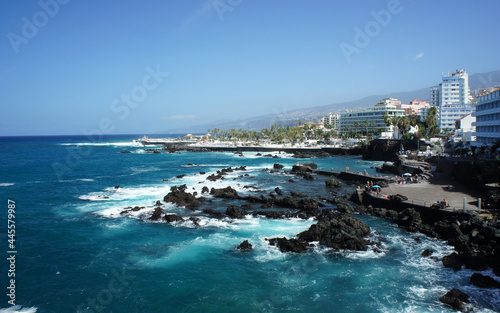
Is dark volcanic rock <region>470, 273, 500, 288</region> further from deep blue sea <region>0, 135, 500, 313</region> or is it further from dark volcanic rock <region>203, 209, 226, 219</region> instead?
dark volcanic rock <region>203, 209, 226, 219</region>

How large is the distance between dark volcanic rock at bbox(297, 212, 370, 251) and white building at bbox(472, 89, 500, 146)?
35.1 m

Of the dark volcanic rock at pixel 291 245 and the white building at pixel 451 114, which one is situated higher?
the white building at pixel 451 114

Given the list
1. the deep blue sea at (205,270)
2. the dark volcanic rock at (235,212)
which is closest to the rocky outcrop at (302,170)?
the dark volcanic rock at (235,212)

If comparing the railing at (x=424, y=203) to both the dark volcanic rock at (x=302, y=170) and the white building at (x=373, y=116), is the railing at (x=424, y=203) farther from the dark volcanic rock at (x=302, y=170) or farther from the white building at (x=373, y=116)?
the white building at (x=373, y=116)

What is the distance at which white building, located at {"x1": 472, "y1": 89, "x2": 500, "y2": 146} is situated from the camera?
150 ft

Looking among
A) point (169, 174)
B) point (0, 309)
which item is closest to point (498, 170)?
point (0, 309)

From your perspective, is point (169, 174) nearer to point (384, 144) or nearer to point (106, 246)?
point (106, 246)

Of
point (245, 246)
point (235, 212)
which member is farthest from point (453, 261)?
point (235, 212)

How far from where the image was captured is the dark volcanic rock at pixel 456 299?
1473 cm

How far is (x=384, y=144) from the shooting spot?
266ft

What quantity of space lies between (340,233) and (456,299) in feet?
26.6

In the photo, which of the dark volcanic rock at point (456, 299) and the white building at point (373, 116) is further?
the white building at point (373, 116)

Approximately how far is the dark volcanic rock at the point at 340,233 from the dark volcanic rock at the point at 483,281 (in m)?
6.02

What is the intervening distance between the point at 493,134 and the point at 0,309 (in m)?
56.3
